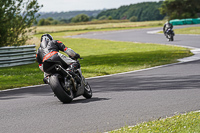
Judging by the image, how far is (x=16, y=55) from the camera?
21203 mm

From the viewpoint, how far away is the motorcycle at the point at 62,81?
8.47 m

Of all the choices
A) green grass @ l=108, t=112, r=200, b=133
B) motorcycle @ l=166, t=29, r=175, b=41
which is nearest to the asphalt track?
green grass @ l=108, t=112, r=200, b=133

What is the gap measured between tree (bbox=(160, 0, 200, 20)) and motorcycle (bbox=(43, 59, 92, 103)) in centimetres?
8313

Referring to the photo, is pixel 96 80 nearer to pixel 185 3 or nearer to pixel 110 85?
pixel 110 85

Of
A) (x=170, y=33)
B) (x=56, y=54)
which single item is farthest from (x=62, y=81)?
(x=170, y=33)

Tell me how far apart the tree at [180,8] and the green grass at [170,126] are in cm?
8513

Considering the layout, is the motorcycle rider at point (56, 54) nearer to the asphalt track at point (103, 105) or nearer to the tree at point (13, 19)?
the asphalt track at point (103, 105)

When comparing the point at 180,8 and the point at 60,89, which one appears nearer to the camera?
the point at 60,89

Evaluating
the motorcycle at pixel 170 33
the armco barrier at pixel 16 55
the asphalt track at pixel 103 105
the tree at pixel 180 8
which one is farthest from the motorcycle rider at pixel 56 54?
the tree at pixel 180 8

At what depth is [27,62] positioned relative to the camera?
A: 21859 millimetres

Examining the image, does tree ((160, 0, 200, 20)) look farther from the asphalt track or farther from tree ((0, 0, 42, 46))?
the asphalt track

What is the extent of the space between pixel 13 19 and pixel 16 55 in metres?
2.34

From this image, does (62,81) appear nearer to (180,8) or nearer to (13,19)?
(13,19)

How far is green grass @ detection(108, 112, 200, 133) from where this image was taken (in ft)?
19.2
